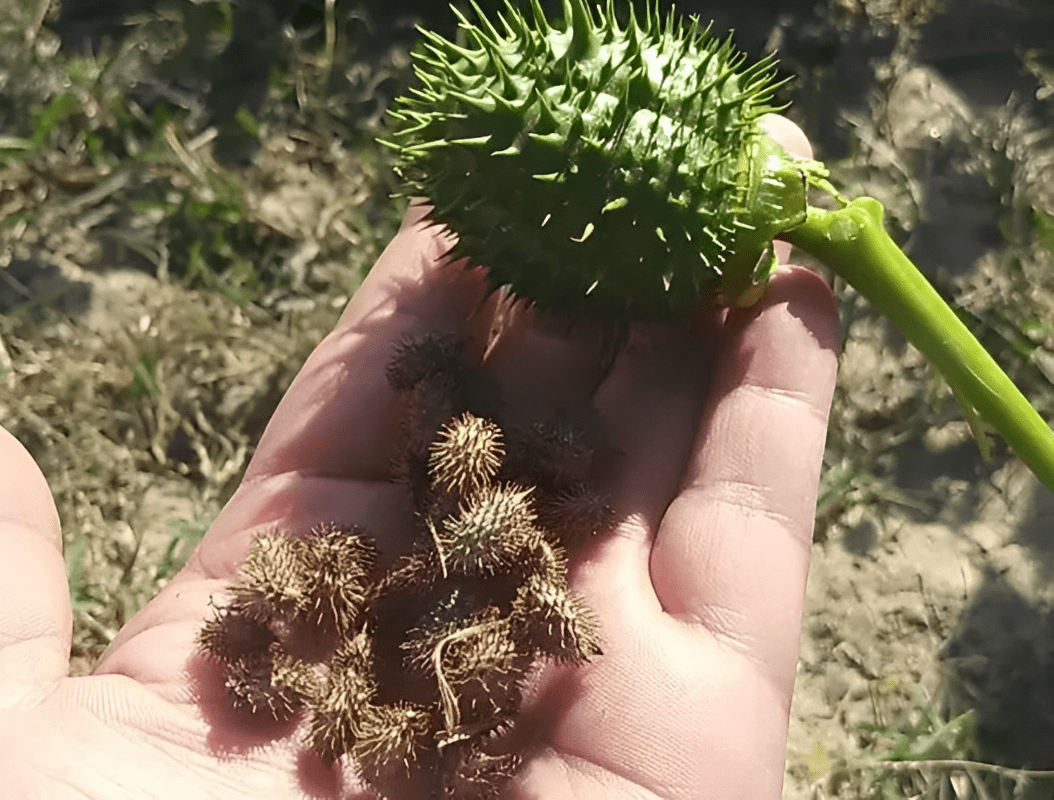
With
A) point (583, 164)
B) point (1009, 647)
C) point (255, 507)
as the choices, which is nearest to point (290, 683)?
point (255, 507)

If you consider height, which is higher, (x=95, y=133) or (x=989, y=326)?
(x=989, y=326)

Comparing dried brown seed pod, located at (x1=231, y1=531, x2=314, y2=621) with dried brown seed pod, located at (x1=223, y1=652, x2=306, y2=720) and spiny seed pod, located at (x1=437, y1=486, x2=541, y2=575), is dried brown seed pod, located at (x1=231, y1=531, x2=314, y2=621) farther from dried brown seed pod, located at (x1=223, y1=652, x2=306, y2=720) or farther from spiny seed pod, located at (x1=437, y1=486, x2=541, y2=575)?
A: spiny seed pod, located at (x1=437, y1=486, x2=541, y2=575)

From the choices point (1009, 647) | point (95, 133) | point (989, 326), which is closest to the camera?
point (1009, 647)

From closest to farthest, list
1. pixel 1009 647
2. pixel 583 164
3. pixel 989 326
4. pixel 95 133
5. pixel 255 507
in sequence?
pixel 583 164 < pixel 255 507 < pixel 1009 647 < pixel 989 326 < pixel 95 133

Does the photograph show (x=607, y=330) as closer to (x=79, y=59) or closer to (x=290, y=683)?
(x=290, y=683)

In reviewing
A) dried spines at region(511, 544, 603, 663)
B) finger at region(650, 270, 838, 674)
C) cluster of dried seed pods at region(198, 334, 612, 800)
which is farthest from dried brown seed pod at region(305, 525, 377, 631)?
finger at region(650, 270, 838, 674)

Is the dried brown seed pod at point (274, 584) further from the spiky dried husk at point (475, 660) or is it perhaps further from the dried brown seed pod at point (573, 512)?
the dried brown seed pod at point (573, 512)
